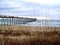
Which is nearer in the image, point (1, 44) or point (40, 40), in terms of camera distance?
point (1, 44)

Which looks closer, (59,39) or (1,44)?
(1,44)

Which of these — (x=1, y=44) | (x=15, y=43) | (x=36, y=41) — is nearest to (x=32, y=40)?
(x=36, y=41)

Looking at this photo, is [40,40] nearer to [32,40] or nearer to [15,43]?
[32,40]

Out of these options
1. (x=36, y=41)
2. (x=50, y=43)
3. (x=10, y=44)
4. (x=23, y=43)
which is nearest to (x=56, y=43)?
(x=50, y=43)

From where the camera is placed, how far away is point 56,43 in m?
13.9

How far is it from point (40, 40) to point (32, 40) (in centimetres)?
58

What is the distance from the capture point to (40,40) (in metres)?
14.3

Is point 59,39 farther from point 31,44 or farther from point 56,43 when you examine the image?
point 31,44

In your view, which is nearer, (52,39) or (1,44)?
(1,44)

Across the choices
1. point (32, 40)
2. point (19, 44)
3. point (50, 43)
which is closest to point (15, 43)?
point (19, 44)

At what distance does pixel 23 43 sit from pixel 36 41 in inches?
35.4

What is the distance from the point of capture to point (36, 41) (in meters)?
13.9

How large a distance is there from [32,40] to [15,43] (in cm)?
122

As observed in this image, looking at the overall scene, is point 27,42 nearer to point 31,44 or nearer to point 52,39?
point 31,44
